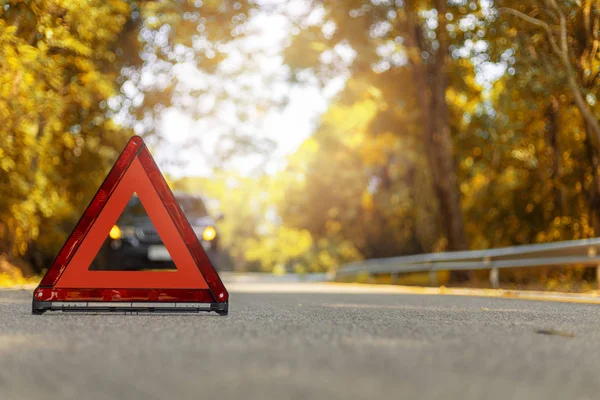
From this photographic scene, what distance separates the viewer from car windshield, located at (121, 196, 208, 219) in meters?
18.7

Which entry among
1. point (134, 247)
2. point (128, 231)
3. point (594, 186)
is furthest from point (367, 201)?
point (134, 247)

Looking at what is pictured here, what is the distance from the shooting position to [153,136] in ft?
77.6

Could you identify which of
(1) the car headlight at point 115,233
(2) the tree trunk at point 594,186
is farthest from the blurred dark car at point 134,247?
(2) the tree trunk at point 594,186

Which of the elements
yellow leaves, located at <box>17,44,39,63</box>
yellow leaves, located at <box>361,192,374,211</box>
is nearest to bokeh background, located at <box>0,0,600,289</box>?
yellow leaves, located at <box>17,44,39,63</box>

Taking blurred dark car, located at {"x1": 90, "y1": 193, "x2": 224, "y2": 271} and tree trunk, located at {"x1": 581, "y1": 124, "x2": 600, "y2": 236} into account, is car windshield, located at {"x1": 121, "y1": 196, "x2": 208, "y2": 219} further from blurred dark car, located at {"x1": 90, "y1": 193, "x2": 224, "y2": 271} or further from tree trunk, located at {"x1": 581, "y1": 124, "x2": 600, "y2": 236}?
tree trunk, located at {"x1": 581, "y1": 124, "x2": 600, "y2": 236}

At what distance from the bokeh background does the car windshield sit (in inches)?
18.9

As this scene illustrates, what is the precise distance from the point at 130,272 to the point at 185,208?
11385 mm

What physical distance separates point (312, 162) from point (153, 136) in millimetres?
18402

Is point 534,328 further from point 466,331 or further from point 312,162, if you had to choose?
point 312,162

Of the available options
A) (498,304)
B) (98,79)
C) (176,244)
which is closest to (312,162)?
(98,79)

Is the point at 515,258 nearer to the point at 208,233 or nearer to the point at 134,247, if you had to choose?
the point at 208,233

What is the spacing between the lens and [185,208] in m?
19.8

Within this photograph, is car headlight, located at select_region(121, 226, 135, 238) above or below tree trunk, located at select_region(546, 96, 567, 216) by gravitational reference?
below

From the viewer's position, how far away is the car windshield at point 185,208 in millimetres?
18688
